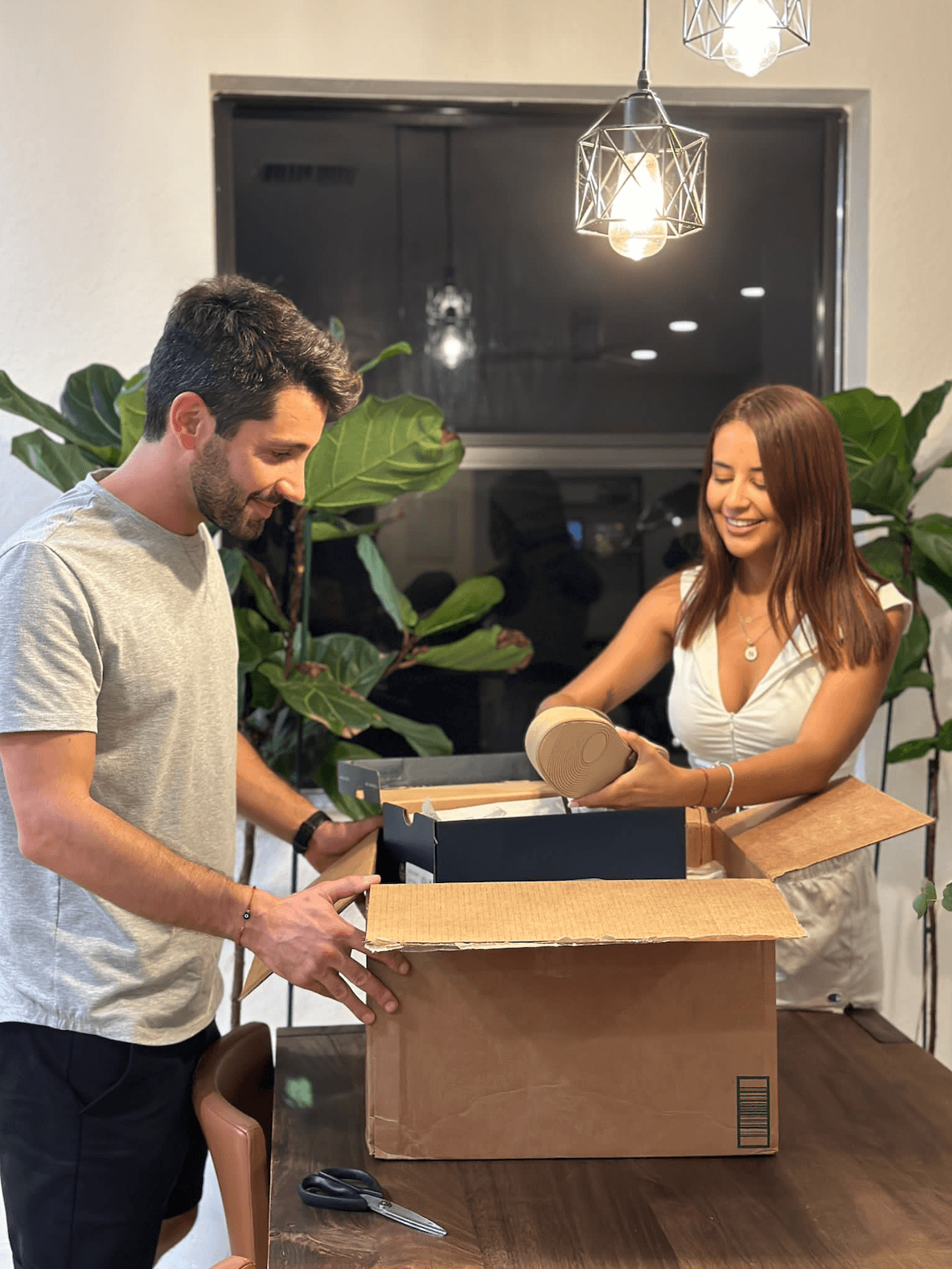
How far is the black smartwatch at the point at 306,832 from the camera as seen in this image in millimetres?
1575

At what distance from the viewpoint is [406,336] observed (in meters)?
2.80

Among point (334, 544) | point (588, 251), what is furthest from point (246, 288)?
point (588, 251)

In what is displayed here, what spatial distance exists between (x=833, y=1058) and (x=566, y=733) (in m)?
0.48

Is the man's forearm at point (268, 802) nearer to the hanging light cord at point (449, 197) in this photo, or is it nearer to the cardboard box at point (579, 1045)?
the cardboard box at point (579, 1045)

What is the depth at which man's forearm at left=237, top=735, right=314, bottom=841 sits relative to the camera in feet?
5.32

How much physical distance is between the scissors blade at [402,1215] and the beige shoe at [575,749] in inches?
19.0

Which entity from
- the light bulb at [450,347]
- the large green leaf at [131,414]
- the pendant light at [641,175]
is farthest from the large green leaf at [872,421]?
the large green leaf at [131,414]

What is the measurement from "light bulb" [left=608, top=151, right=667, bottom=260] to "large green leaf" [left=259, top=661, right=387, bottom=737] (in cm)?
106

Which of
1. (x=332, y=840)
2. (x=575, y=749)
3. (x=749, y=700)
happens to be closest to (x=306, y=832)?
(x=332, y=840)

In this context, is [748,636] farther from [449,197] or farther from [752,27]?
[449,197]

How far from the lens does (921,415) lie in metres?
2.46

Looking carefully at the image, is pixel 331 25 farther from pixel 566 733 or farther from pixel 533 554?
pixel 566 733

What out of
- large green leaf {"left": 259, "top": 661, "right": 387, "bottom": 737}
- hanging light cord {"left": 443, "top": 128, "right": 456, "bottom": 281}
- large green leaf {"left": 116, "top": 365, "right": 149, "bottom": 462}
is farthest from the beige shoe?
hanging light cord {"left": 443, "top": 128, "right": 456, "bottom": 281}

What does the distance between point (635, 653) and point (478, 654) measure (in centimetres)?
51
